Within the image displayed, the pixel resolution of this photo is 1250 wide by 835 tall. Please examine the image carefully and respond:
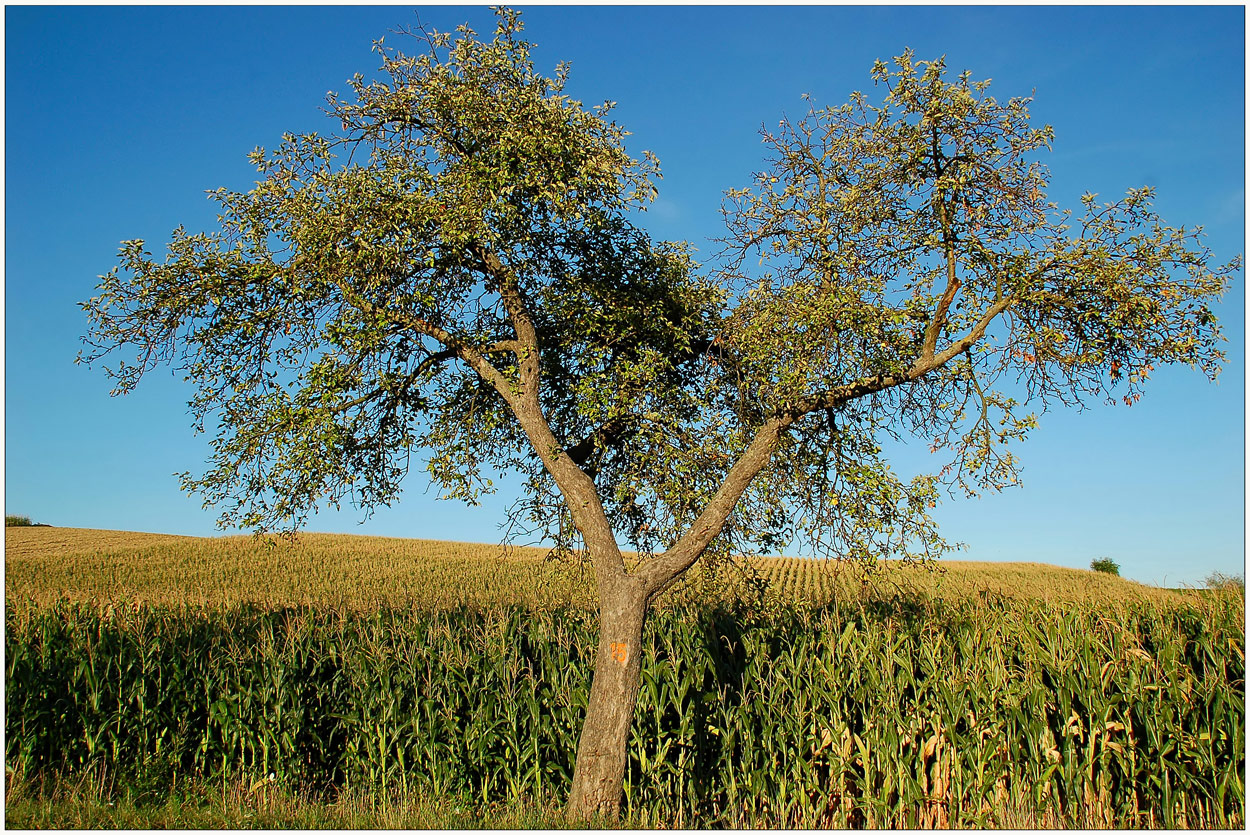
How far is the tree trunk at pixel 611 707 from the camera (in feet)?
30.0

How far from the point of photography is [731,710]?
10.2 metres

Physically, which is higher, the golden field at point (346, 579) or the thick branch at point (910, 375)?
→ the thick branch at point (910, 375)

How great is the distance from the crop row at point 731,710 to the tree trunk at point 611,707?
0.79m

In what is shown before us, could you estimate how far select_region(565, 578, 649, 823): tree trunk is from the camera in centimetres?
914

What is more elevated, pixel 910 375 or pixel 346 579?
pixel 910 375

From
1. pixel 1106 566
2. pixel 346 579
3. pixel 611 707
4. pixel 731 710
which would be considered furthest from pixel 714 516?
pixel 1106 566

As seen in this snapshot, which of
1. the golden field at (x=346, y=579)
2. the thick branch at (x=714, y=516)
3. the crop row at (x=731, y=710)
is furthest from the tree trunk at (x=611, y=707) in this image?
the golden field at (x=346, y=579)

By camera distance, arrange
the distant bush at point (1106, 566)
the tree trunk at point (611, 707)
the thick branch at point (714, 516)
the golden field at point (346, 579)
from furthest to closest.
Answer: the distant bush at point (1106, 566) < the golden field at point (346, 579) < the thick branch at point (714, 516) < the tree trunk at point (611, 707)

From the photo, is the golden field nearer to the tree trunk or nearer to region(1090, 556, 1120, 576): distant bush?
the tree trunk

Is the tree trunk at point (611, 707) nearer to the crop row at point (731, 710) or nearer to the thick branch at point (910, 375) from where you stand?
the crop row at point (731, 710)

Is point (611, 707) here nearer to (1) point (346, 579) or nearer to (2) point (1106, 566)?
(1) point (346, 579)

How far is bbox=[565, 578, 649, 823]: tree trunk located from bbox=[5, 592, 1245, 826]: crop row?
79 cm

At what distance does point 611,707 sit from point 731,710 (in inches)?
75.3

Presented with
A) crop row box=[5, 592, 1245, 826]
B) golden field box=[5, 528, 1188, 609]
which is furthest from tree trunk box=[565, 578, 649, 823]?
golden field box=[5, 528, 1188, 609]
